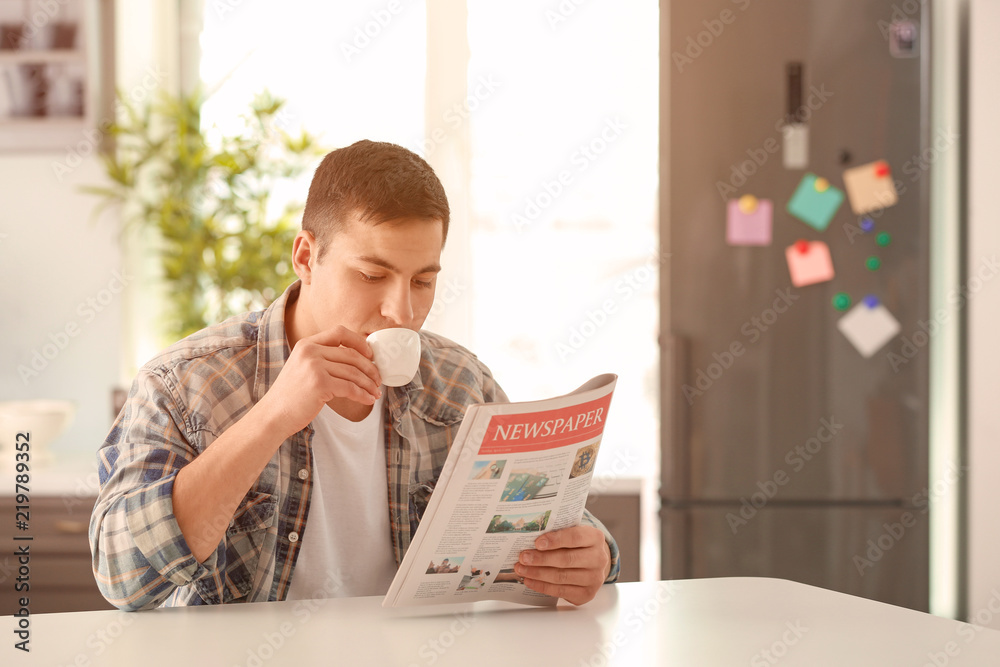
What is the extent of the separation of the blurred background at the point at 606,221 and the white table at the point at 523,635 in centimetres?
118

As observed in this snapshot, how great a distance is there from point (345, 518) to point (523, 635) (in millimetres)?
423

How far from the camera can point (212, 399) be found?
46.0 inches

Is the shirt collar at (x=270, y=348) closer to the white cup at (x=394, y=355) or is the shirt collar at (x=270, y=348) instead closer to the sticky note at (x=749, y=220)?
the white cup at (x=394, y=355)

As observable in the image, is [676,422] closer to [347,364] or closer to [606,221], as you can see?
[606,221]

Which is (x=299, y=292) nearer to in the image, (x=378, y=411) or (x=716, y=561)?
(x=378, y=411)

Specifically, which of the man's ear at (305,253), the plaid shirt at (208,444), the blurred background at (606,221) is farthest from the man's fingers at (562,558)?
the blurred background at (606,221)

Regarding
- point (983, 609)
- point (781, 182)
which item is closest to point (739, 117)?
point (781, 182)

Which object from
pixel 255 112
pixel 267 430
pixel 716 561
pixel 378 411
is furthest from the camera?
pixel 255 112

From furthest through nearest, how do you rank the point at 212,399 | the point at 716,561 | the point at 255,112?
the point at 255,112
the point at 716,561
the point at 212,399

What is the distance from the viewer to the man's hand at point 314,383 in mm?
995

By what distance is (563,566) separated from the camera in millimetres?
1029

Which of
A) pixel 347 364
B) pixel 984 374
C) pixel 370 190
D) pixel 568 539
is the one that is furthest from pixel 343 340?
pixel 984 374

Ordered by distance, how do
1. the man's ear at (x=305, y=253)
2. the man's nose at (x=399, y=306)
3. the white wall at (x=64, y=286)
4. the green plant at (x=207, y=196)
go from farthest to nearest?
the white wall at (x=64, y=286) → the green plant at (x=207, y=196) → the man's ear at (x=305, y=253) → the man's nose at (x=399, y=306)

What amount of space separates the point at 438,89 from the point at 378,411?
5.32 feet
